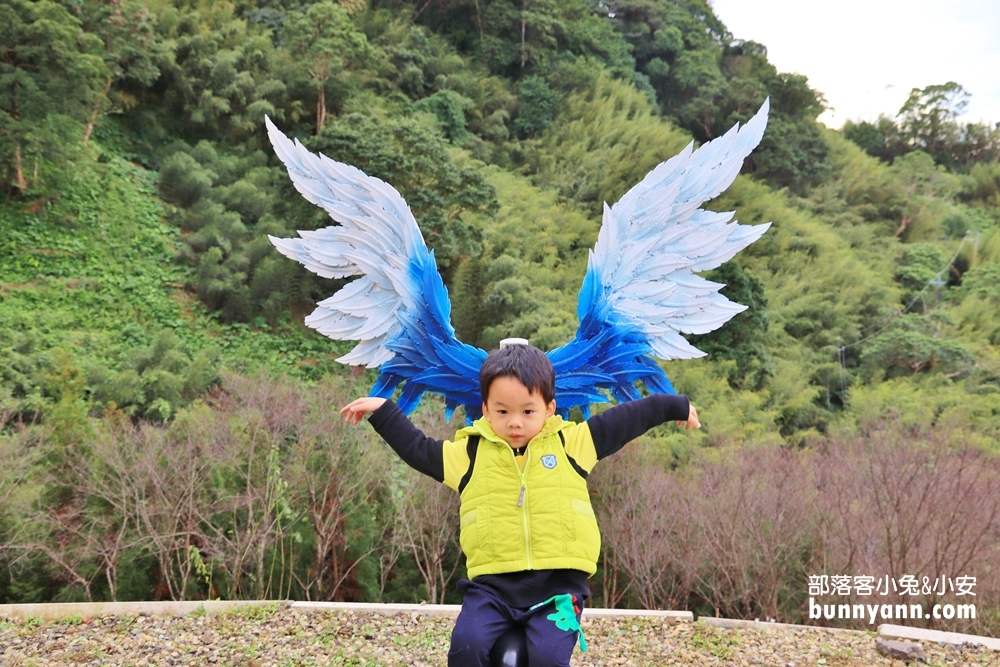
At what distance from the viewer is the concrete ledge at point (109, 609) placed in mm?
4648

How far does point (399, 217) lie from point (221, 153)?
12188 mm

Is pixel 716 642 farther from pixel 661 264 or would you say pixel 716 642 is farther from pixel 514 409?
pixel 514 409

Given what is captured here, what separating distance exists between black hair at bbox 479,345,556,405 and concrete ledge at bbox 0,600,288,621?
3.54 metres

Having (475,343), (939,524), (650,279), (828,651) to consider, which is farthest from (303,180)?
(475,343)

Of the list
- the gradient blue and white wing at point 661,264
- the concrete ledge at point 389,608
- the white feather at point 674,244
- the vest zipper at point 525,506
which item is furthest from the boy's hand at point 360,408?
the concrete ledge at point 389,608

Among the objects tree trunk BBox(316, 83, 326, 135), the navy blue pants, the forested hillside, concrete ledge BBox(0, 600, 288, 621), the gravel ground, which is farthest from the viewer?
tree trunk BBox(316, 83, 326, 135)

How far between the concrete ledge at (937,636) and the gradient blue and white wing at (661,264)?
2891 millimetres

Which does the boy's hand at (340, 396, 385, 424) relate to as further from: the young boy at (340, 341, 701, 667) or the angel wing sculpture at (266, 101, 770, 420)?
the angel wing sculpture at (266, 101, 770, 420)

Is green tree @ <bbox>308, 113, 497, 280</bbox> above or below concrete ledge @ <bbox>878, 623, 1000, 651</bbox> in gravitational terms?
above

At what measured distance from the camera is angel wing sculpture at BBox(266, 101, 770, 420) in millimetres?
2605

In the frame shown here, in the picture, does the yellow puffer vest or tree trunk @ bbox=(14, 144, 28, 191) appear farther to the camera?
tree trunk @ bbox=(14, 144, 28, 191)

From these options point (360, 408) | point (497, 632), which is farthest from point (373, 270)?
point (497, 632)

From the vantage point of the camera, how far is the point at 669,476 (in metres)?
6.34

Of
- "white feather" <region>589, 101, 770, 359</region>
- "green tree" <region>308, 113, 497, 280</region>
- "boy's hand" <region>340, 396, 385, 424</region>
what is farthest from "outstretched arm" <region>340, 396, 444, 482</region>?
"green tree" <region>308, 113, 497, 280</region>
